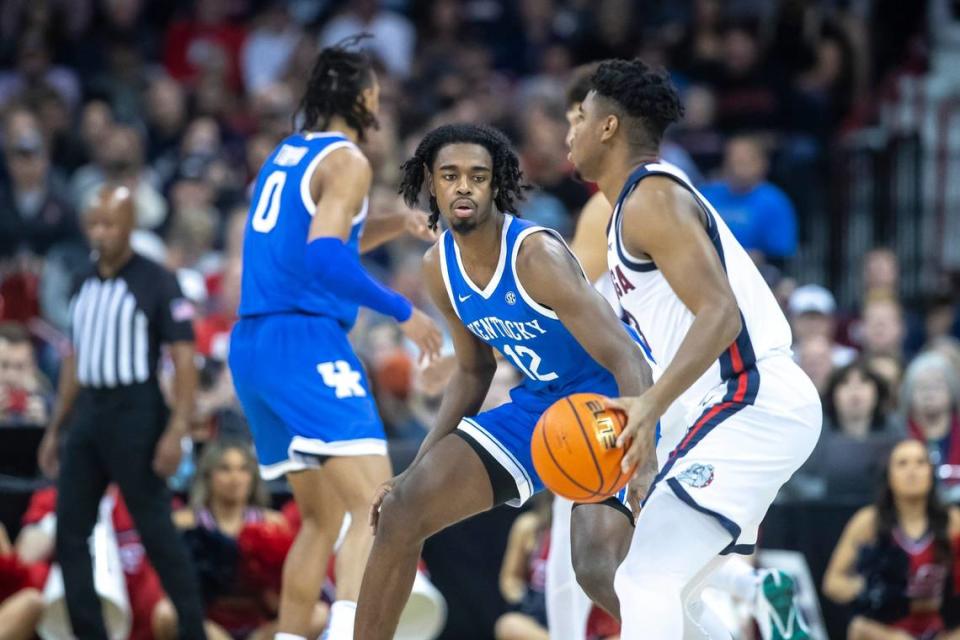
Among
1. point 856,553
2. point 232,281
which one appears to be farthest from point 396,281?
point 856,553

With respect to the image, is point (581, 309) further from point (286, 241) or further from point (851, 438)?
point (851, 438)

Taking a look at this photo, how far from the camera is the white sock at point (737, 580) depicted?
6559mm

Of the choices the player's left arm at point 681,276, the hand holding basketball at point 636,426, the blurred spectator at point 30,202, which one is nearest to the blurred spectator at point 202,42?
the blurred spectator at point 30,202

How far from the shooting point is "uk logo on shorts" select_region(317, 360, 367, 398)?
635 cm

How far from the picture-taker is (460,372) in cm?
584

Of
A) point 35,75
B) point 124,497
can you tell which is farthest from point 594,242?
point 35,75

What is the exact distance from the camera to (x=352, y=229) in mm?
6531

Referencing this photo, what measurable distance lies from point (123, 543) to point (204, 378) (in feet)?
4.47

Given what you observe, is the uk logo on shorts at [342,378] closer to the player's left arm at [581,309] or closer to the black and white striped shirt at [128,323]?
the player's left arm at [581,309]

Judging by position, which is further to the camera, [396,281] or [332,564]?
[396,281]

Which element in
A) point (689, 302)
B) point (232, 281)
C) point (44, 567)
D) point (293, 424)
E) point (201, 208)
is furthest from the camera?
point (201, 208)

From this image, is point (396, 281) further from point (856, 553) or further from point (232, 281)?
point (856, 553)

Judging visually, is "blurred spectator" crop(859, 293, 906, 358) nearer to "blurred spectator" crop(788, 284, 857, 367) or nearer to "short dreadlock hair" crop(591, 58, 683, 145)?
"blurred spectator" crop(788, 284, 857, 367)

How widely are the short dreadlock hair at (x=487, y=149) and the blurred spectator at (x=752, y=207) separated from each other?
15.7 ft
